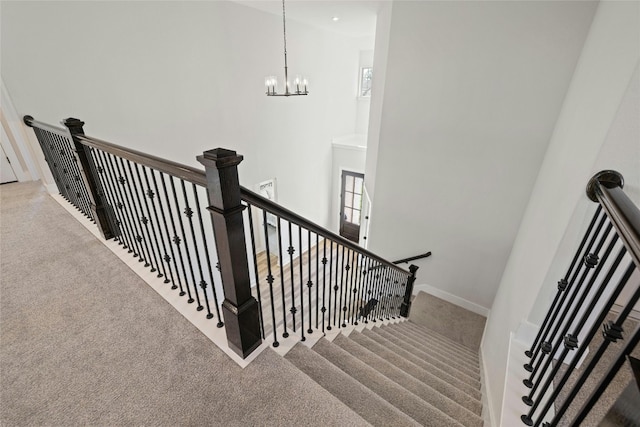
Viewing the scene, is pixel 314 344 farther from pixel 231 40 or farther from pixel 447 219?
pixel 231 40

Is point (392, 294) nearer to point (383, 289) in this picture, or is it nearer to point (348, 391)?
point (383, 289)

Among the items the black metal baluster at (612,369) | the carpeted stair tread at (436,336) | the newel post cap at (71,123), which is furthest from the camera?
the carpeted stair tread at (436,336)

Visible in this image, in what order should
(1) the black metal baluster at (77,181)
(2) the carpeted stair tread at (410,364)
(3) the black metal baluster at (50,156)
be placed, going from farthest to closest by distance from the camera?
1. (3) the black metal baluster at (50,156)
2. (1) the black metal baluster at (77,181)
3. (2) the carpeted stair tread at (410,364)

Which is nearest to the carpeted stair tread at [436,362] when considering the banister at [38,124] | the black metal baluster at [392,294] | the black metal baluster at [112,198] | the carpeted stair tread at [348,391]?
the black metal baluster at [392,294]

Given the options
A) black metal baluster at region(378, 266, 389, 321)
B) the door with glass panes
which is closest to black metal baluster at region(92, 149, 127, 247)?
black metal baluster at region(378, 266, 389, 321)

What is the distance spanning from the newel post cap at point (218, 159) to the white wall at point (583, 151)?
6.17 ft

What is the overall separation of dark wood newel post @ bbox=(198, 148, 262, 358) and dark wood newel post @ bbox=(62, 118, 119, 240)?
5.49ft

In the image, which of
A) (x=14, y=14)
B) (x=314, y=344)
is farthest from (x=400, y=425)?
(x=14, y=14)

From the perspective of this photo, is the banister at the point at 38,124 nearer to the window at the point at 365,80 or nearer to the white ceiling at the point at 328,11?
the white ceiling at the point at 328,11

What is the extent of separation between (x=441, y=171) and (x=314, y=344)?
325 cm

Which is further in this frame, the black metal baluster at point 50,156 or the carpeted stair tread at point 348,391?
the black metal baluster at point 50,156

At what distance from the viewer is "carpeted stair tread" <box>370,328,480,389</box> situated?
2723mm

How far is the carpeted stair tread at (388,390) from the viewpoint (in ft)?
5.78

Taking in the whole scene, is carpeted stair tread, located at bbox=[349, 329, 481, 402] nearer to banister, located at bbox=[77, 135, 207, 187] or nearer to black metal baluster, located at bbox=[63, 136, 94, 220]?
banister, located at bbox=[77, 135, 207, 187]
